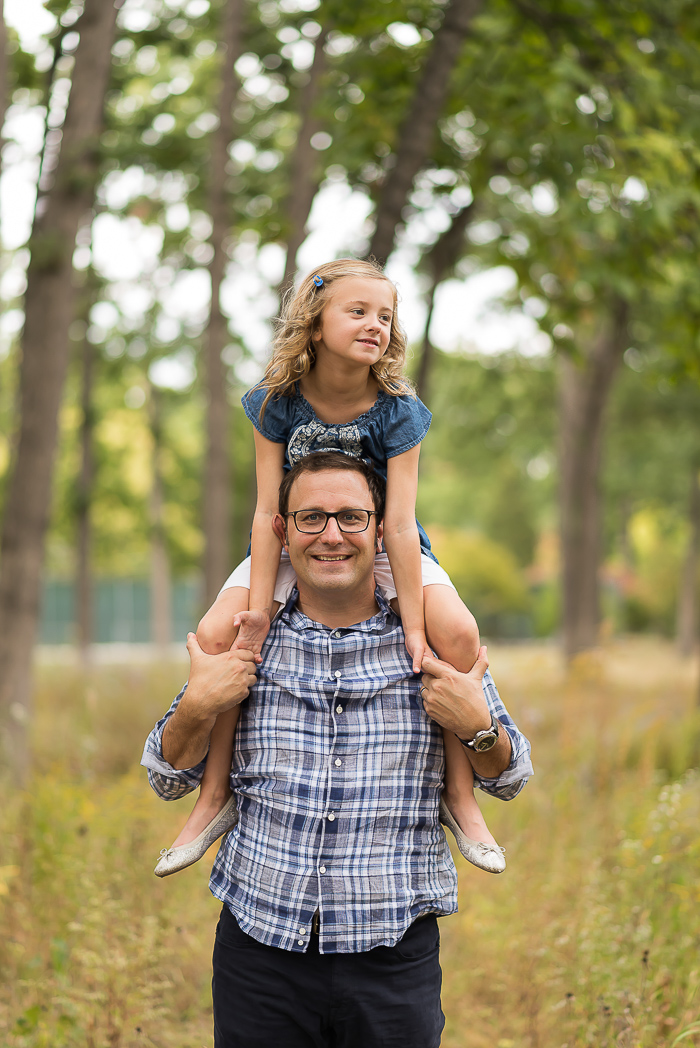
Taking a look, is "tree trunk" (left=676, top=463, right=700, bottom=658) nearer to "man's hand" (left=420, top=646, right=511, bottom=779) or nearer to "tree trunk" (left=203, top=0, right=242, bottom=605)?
"tree trunk" (left=203, top=0, right=242, bottom=605)

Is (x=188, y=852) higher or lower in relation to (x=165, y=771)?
lower

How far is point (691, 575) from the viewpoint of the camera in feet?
64.7

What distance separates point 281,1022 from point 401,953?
327 mm

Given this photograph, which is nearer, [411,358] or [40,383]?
[411,358]

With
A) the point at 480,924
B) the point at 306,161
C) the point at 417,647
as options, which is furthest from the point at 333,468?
the point at 306,161

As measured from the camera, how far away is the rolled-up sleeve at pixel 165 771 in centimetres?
259

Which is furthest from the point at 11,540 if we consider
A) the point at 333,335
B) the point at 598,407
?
the point at 598,407

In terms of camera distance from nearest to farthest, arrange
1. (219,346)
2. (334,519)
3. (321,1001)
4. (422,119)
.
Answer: (321,1001) → (334,519) → (422,119) → (219,346)

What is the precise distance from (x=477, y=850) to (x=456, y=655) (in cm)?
53

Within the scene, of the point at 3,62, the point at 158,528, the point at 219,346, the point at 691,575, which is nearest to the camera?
the point at 3,62

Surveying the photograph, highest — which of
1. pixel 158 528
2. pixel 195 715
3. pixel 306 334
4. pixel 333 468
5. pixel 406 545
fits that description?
pixel 306 334

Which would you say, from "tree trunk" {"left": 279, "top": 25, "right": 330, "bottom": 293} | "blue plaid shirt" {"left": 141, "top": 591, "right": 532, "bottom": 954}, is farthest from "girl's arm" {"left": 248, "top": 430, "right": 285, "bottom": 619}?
"tree trunk" {"left": 279, "top": 25, "right": 330, "bottom": 293}

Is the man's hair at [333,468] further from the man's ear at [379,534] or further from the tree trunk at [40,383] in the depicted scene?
the tree trunk at [40,383]

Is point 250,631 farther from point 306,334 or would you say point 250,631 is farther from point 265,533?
point 306,334
